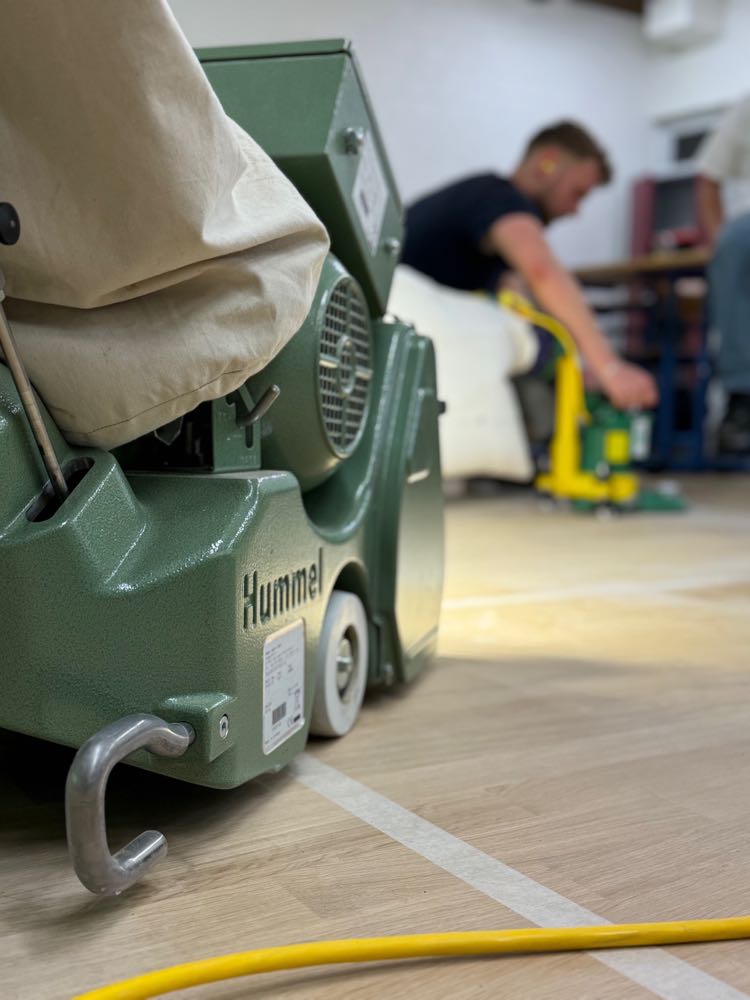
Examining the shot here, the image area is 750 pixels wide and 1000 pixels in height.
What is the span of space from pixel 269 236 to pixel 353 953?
54 centimetres

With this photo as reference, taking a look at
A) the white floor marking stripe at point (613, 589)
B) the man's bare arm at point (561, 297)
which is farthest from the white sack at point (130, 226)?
the man's bare arm at point (561, 297)

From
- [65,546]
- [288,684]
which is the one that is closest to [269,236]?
[65,546]

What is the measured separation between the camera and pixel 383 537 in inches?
51.1

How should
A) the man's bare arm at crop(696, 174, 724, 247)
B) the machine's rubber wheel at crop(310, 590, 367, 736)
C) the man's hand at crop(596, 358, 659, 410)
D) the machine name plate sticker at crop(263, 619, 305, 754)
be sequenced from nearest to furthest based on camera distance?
1. the machine name plate sticker at crop(263, 619, 305, 754)
2. the machine's rubber wheel at crop(310, 590, 367, 736)
3. the man's hand at crop(596, 358, 659, 410)
4. the man's bare arm at crop(696, 174, 724, 247)

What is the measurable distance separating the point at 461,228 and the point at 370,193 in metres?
2.08

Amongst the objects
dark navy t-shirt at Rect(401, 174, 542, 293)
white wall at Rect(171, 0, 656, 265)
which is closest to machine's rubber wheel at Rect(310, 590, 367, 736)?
dark navy t-shirt at Rect(401, 174, 542, 293)

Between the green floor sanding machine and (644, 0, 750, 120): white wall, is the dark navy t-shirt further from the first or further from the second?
(644, 0, 750, 120): white wall

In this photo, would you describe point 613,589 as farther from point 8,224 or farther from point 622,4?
point 622,4

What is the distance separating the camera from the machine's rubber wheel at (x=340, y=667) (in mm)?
1136

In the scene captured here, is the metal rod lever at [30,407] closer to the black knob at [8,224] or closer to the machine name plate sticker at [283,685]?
the black knob at [8,224]

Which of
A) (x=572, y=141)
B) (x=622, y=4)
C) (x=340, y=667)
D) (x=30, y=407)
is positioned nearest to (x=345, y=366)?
(x=340, y=667)

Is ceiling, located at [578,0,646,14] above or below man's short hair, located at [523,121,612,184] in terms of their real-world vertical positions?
above

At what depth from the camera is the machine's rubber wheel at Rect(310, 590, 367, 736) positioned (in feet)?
3.73

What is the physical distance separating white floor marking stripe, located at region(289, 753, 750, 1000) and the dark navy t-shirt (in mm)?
2393
